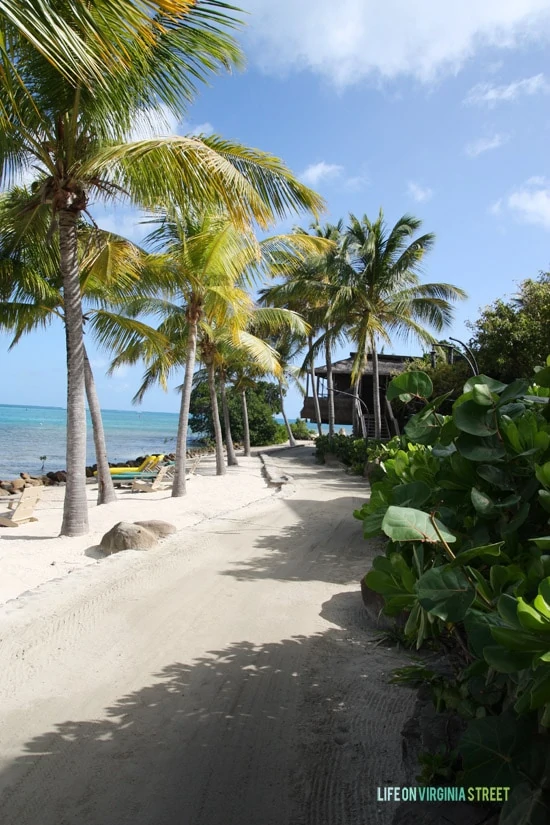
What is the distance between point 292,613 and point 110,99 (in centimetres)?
743

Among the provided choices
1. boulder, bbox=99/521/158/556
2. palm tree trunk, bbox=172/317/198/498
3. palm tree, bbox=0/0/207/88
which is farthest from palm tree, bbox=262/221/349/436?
palm tree, bbox=0/0/207/88

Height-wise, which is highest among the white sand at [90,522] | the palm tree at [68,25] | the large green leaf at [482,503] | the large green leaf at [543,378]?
the palm tree at [68,25]

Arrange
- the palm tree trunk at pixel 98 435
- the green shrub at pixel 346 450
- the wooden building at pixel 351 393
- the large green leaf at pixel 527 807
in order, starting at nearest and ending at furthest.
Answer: the large green leaf at pixel 527 807 → the palm tree trunk at pixel 98 435 → the green shrub at pixel 346 450 → the wooden building at pixel 351 393

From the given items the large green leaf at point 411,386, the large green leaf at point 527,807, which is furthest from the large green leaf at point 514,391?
the large green leaf at point 527,807

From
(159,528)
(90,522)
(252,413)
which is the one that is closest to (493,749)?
(159,528)

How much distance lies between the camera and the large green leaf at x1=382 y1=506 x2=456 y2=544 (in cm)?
156

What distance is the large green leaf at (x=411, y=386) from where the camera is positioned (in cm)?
227

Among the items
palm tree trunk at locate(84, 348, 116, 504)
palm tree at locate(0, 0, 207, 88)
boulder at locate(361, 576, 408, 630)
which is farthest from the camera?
palm tree trunk at locate(84, 348, 116, 504)

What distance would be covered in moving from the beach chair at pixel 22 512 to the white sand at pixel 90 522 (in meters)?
0.19

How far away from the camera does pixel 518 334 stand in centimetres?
1780

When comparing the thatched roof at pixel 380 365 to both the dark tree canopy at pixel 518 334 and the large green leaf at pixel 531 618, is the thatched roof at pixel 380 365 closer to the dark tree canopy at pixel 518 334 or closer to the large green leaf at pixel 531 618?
the dark tree canopy at pixel 518 334

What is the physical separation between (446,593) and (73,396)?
8.44 metres

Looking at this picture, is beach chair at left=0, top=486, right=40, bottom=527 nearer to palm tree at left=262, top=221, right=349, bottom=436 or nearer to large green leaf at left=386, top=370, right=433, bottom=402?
large green leaf at left=386, top=370, right=433, bottom=402

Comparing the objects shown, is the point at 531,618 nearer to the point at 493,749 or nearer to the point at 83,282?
the point at 493,749
